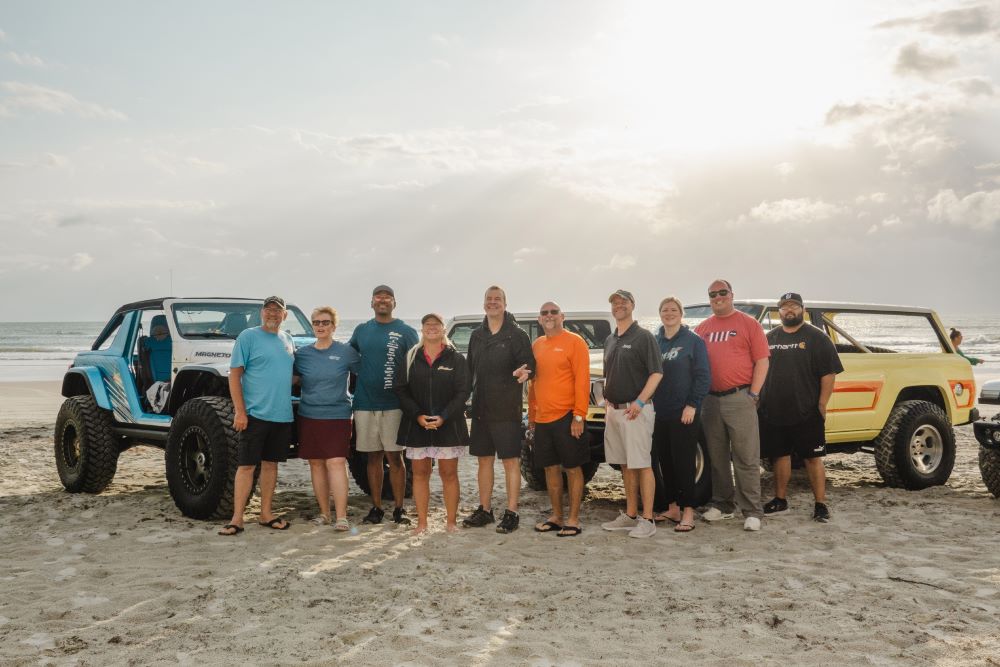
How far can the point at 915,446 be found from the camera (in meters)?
8.32

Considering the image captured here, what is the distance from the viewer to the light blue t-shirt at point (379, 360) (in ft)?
21.1

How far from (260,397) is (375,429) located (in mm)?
885

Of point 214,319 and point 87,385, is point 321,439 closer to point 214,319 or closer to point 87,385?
point 214,319

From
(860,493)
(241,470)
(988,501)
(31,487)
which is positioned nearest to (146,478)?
(31,487)

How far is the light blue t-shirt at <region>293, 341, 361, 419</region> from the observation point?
640 centimetres

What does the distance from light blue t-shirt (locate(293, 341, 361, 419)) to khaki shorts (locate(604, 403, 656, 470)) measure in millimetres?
2037

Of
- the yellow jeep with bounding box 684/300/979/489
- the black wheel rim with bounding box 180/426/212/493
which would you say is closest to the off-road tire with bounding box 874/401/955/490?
the yellow jeep with bounding box 684/300/979/489

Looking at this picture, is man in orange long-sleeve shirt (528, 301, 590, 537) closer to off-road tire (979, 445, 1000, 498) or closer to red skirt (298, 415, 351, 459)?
red skirt (298, 415, 351, 459)

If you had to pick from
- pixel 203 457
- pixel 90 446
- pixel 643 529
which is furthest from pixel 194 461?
pixel 643 529

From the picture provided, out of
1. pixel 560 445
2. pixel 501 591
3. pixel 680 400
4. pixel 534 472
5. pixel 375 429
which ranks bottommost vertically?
pixel 501 591

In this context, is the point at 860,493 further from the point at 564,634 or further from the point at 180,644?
the point at 180,644

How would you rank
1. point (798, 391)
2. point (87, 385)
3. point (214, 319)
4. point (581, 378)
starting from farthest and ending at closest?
point (87, 385) < point (214, 319) < point (798, 391) < point (581, 378)

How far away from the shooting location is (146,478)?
9.23 m

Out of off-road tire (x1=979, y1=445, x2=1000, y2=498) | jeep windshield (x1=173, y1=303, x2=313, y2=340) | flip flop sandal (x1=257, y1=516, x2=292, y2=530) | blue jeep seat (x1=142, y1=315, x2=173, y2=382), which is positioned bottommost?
flip flop sandal (x1=257, y1=516, x2=292, y2=530)
